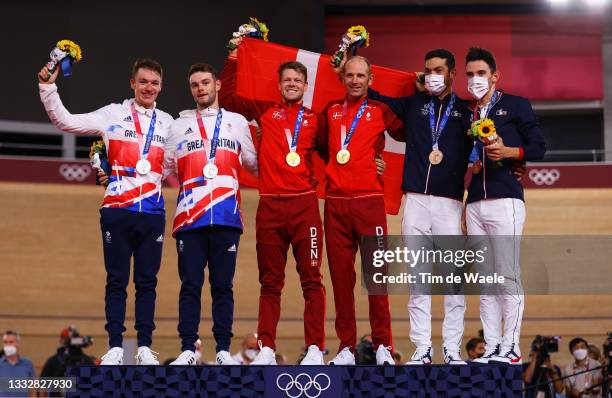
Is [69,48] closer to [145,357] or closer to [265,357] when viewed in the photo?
[145,357]

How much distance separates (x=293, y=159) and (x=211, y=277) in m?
0.97

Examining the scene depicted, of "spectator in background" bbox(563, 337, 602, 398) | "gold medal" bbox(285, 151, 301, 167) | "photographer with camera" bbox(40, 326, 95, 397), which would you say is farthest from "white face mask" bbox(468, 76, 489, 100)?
"photographer with camera" bbox(40, 326, 95, 397)

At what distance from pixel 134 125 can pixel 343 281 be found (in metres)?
1.79

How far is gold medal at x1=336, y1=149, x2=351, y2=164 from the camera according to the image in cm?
693

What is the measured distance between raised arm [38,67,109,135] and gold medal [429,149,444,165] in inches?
88.5

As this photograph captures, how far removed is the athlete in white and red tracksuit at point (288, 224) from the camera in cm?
688

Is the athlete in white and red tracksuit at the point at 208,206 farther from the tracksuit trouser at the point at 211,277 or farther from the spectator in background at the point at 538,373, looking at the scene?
the spectator in background at the point at 538,373

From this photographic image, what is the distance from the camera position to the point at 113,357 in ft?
22.1

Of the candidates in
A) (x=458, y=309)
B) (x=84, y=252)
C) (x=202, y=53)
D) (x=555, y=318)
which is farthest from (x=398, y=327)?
(x=458, y=309)

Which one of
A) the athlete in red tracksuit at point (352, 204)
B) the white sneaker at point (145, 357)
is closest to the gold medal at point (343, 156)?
the athlete in red tracksuit at point (352, 204)

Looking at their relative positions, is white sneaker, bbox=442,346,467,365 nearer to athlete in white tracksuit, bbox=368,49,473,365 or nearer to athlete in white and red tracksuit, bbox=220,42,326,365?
athlete in white tracksuit, bbox=368,49,473,365

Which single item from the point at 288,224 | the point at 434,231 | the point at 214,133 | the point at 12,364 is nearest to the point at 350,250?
the point at 288,224

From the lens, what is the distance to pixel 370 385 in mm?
6547

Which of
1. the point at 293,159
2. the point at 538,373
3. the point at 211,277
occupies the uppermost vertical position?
the point at 293,159
